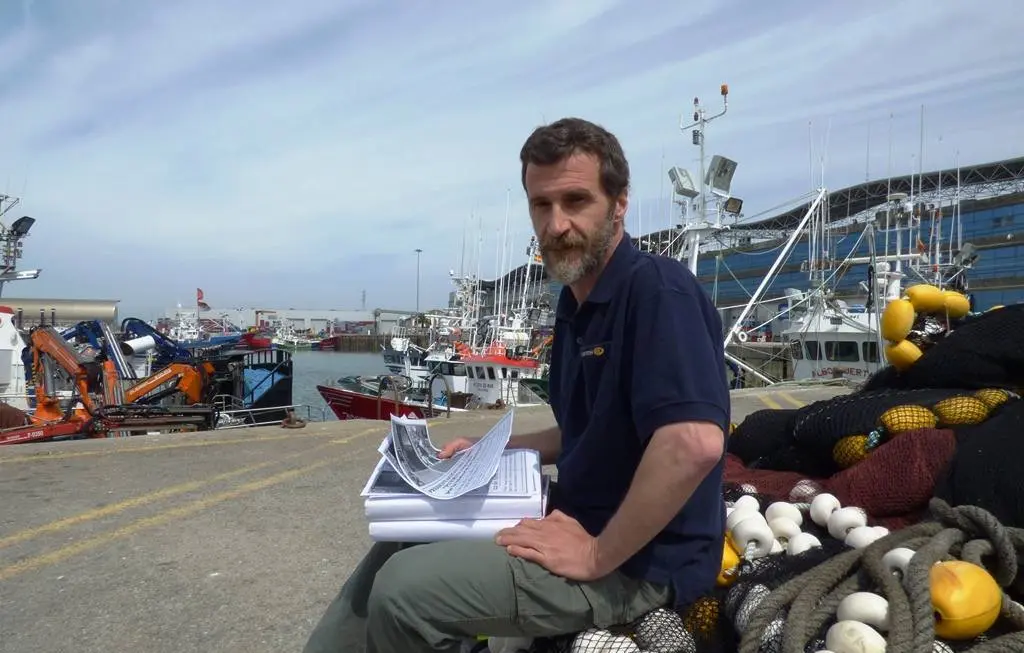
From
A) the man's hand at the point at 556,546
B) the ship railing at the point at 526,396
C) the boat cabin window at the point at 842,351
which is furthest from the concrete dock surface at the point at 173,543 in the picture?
the boat cabin window at the point at 842,351

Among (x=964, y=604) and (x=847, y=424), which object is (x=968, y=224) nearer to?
(x=847, y=424)

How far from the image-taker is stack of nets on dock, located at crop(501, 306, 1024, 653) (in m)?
1.43

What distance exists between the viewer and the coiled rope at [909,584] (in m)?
1.37

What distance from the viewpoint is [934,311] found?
3.41 m

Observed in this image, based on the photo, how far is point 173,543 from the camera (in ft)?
12.3

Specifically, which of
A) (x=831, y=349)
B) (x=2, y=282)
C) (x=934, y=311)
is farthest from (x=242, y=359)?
(x=934, y=311)

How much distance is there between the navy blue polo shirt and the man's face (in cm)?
6

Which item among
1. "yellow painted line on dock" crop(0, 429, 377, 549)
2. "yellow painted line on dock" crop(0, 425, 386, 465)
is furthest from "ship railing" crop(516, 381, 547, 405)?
"yellow painted line on dock" crop(0, 429, 377, 549)

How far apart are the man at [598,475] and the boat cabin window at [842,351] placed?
20492mm

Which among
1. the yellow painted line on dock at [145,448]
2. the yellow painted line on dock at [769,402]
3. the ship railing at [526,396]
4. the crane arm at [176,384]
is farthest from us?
the ship railing at [526,396]

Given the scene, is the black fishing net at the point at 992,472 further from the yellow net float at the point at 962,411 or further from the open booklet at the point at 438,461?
the open booklet at the point at 438,461

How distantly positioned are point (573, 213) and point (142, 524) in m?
3.70

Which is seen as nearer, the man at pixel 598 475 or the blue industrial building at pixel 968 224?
the man at pixel 598 475

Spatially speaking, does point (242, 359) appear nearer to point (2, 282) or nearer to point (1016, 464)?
point (2, 282)
